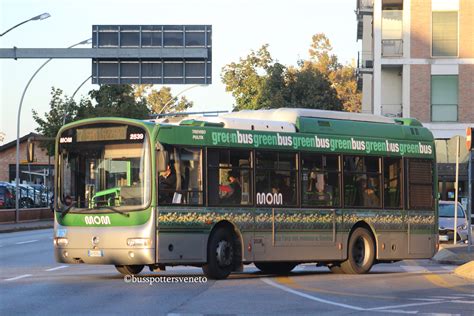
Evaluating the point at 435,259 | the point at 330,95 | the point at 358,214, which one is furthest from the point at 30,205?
the point at 358,214

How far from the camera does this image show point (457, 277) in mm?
19312

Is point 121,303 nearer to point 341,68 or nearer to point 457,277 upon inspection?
point 457,277

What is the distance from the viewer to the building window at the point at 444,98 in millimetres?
47406

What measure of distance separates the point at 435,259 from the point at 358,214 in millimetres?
6009

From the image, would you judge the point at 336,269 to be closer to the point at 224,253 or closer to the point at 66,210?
the point at 224,253

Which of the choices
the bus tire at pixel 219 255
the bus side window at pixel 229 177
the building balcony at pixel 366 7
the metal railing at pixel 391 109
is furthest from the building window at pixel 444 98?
the bus tire at pixel 219 255

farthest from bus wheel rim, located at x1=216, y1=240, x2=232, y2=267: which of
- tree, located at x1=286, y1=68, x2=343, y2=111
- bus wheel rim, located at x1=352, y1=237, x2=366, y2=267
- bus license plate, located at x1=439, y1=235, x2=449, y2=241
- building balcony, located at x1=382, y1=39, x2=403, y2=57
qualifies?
tree, located at x1=286, y1=68, x2=343, y2=111

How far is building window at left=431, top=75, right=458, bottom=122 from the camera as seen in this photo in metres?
47.4

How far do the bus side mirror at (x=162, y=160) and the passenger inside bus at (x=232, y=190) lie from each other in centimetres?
141

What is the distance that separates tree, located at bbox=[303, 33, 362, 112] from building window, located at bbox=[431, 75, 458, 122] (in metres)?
45.2

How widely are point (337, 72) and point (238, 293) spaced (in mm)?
83914

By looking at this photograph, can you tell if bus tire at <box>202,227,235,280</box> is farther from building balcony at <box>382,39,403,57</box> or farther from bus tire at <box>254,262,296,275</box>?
building balcony at <box>382,39,403,57</box>

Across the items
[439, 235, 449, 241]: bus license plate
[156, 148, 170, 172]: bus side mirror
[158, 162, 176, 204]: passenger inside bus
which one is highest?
[156, 148, 170, 172]: bus side mirror

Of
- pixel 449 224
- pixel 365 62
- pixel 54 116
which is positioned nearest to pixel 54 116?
pixel 54 116
